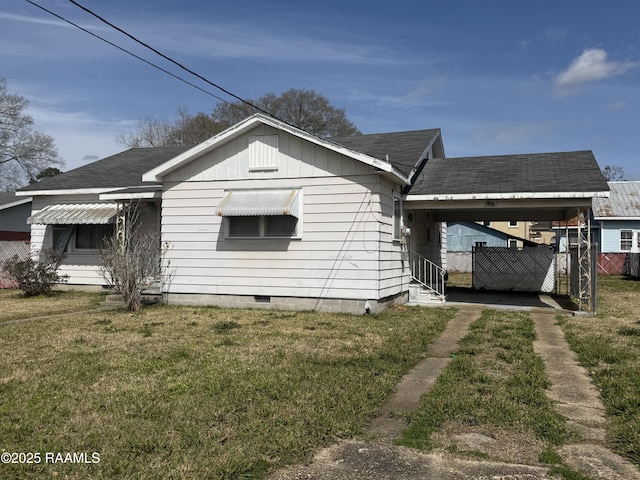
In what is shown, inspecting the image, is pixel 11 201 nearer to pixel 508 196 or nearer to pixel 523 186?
pixel 508 196

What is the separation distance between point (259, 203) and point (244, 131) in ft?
5.57

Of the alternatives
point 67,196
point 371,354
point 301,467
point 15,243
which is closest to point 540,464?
point 301,467

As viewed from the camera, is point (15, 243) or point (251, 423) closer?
point (251, 423)

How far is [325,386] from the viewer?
17.1 feet

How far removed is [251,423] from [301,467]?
2.69 feet

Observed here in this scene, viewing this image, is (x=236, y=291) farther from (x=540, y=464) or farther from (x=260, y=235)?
(x=540, y=464)

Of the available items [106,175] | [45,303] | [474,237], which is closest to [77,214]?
[106,175]

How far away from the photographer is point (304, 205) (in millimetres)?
10844

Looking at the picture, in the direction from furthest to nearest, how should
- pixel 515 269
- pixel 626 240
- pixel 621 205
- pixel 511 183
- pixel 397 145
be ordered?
pixel 621 205
pixel 626 240
pixel 515 269
pixel 397 145
pixel 511 183

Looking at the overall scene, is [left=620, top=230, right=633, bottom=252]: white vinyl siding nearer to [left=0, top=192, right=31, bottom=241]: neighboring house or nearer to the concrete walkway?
the concrete walkway

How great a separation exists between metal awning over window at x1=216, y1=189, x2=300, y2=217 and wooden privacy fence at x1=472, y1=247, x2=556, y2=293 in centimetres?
1030

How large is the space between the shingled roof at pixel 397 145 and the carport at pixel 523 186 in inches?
25.3

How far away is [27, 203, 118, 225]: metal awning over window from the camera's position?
13810 millimetres

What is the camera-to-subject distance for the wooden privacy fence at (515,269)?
17.8 meters
